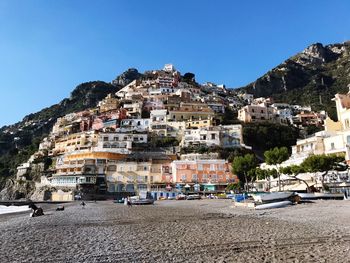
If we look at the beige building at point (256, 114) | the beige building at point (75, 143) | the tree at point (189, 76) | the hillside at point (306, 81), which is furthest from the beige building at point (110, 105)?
the hillside at point (306, 81)

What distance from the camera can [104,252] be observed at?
33.3ft

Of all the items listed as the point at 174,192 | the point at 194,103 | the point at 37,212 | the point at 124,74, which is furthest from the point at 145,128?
the point at 124,74

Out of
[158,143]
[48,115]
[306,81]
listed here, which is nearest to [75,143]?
[158,143]

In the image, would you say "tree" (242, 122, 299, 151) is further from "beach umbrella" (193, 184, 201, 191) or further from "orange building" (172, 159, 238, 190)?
"beach umbrella" (193, 184, 201, 191)

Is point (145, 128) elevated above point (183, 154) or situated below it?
above

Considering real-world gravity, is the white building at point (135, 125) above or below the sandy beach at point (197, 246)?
above

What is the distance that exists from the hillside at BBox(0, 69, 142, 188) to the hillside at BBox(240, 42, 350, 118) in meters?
69.6

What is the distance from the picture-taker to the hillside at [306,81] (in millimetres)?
154500

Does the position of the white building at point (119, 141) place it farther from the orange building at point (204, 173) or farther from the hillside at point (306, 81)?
the hillside at point (306, 81)

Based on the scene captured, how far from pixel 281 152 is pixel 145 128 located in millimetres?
48341

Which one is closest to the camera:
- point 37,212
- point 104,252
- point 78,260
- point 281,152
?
point 78,260

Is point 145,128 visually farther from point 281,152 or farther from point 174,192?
Result: point 281,152

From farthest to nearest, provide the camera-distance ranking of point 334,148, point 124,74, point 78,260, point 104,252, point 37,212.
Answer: point 124,74, point 334,148, point 37,212, point 104,252, point 78,260

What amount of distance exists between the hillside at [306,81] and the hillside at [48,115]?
69.6m
